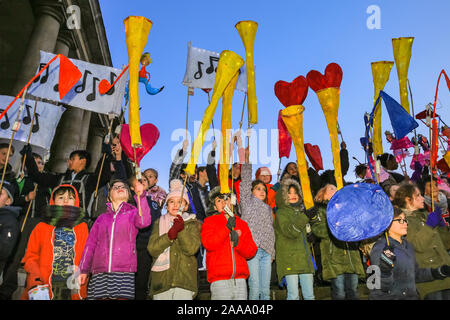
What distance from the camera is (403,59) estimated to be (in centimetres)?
548

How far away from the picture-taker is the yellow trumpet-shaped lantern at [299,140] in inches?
173

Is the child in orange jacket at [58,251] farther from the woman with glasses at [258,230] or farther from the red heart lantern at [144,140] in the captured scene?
the woman with glasses at [258,230]

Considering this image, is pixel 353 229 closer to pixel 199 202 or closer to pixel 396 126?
pixel 396 126

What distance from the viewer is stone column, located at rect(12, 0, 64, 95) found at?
9.03 m

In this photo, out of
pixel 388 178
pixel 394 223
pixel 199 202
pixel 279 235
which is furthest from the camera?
pixel 388 178

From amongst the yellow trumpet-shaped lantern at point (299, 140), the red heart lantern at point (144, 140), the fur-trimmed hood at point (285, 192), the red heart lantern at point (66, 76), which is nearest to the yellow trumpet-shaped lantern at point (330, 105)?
the yellow trumpet-shaped lantern at point (299, 140)

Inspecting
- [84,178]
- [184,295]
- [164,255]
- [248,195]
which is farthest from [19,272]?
[248,195]

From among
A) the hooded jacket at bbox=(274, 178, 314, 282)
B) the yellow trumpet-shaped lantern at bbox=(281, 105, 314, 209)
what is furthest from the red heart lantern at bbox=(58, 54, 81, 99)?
the hooded jacket at bbox=(274, 178, 314, 282)

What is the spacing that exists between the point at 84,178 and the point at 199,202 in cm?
173

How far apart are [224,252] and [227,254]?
1.8 inches

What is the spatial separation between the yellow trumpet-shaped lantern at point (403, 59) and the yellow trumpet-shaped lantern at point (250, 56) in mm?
2511

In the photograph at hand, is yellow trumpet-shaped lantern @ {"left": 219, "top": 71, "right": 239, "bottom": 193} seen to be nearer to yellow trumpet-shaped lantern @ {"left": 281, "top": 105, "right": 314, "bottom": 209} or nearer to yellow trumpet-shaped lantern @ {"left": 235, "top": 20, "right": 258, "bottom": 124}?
yellow trumpet-shaped lantern @ {"left": 235, "top": 20, "right": 258, "bottom": 124}

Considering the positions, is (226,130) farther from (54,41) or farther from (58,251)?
(54,41)
